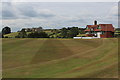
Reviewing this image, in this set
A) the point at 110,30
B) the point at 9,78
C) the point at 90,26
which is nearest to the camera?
the point at 9,78

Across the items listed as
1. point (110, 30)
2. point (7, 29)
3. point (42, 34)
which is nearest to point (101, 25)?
point (110, 30)

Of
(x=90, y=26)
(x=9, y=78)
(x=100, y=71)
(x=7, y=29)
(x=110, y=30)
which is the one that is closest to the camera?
(x=9, y=78)

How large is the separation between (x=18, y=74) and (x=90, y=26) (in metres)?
86.8

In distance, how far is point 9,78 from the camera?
1052cm

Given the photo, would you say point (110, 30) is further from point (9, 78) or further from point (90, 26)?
point (9, 78)

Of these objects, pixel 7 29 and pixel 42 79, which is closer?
pixel 42 79

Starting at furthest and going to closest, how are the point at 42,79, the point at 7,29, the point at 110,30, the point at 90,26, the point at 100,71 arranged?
the point at 7,29 → the point at 90,26 → the point at 110,30 → the point at 100,71 → the point at 42,79

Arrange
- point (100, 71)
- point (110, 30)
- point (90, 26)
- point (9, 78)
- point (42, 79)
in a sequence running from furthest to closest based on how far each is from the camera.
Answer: point (90, 26) < point (110, 30) < point (100, 71) < point (9, 78) < point (42, 79)

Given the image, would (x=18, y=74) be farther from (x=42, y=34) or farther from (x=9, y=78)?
(x=42, y=34)

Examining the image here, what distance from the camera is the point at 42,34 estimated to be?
9794 cm

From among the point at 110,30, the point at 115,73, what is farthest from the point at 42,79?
the point at 110,30

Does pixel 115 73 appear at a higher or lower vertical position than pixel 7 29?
lower

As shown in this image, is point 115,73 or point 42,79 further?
point 115,73

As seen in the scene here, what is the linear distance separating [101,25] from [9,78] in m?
80.1
